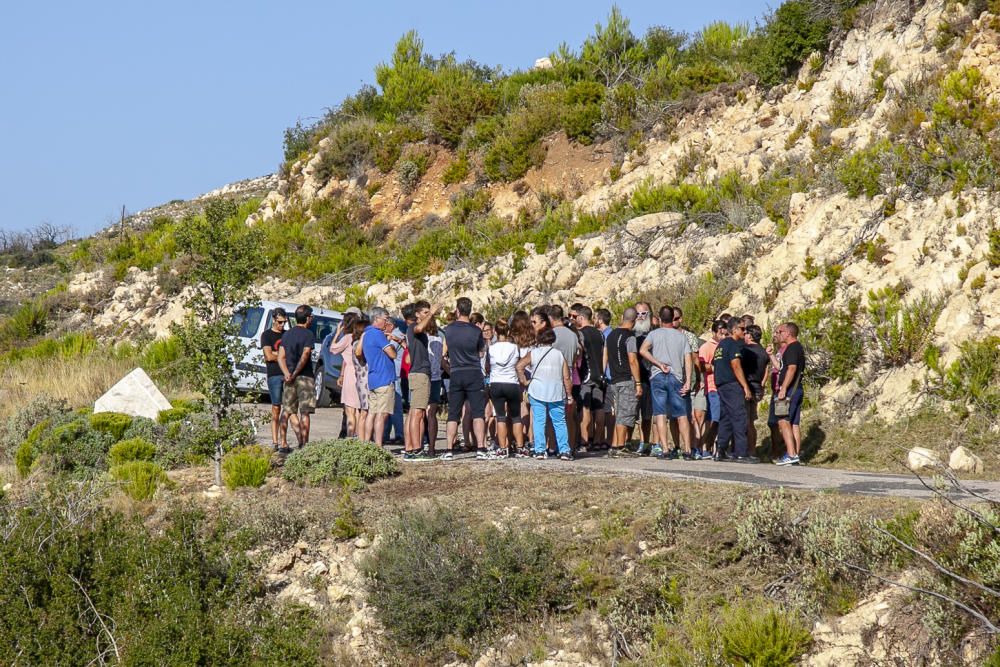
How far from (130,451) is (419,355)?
155 inches

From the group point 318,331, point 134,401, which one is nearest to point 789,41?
point 318,331

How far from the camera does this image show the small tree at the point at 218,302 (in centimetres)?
1290

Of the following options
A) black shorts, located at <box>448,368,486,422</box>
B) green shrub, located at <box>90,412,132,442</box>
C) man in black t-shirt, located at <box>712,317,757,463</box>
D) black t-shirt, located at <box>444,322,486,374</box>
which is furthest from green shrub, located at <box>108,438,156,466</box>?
man in black t-shirt, located at <box>712,317,757,463</box>

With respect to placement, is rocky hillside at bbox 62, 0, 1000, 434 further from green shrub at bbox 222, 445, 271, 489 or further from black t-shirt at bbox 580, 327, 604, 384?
green shrub at bbox 222, 445, 271, 489

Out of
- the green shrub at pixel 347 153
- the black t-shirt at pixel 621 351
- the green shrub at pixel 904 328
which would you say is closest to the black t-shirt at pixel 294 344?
the black t-shirt at pixel 621 351

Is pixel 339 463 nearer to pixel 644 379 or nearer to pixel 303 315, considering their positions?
pixel 303 315

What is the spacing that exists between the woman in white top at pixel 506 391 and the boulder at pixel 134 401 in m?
5.99

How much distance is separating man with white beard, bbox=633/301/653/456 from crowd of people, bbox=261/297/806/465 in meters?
0.06

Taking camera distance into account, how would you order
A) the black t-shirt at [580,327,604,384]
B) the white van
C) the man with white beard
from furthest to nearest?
the white van → the man with white beard → the black t-shirt at [580,327,604,384]

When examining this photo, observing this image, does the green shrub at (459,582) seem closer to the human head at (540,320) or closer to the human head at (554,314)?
the human head at (540,320)

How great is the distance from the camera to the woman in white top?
13.1 meters

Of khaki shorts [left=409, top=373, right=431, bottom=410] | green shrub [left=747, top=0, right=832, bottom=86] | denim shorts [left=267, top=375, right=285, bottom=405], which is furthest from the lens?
green shrub [left=747, top=0, right=832, bottom=86]

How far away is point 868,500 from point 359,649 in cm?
459

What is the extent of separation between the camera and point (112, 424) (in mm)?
15469
